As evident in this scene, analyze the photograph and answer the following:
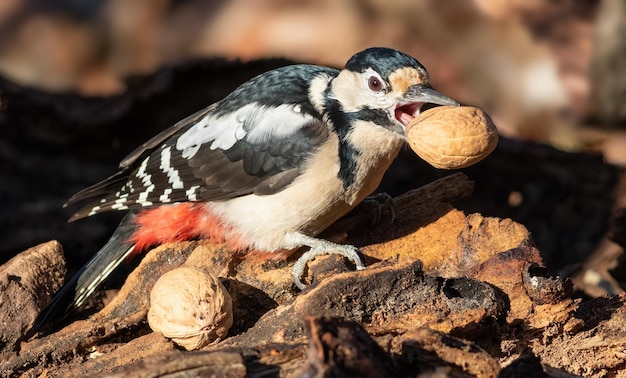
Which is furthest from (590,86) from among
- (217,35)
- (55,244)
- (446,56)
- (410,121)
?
(55,244)

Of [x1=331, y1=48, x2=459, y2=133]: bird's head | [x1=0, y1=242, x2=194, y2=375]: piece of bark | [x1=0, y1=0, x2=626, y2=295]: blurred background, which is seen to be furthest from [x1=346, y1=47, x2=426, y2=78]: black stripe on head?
[x1=0, y1=0, x2=626, y2=295]: blurred background

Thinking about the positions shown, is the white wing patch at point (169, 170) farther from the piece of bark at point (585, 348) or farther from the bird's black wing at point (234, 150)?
the piece of bark at point (585, 348)

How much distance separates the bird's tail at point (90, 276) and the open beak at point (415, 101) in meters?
1.29

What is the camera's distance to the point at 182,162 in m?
3.93

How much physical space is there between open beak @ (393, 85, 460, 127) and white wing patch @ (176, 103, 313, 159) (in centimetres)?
38

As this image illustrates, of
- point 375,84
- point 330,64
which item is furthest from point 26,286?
point 330,64

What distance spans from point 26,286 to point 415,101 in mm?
1680

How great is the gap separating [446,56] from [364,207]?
12.1ft

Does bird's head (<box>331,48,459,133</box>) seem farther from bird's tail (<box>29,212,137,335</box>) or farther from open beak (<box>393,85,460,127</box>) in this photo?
bird's tail (<box>29,212,137,335</box>)

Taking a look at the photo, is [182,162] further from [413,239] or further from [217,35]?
[217,35]

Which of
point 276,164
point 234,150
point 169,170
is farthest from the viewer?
point 169,170

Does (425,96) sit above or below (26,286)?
above

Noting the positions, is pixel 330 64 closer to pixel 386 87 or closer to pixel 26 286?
pixel 386 87

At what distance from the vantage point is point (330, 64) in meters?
6.43
